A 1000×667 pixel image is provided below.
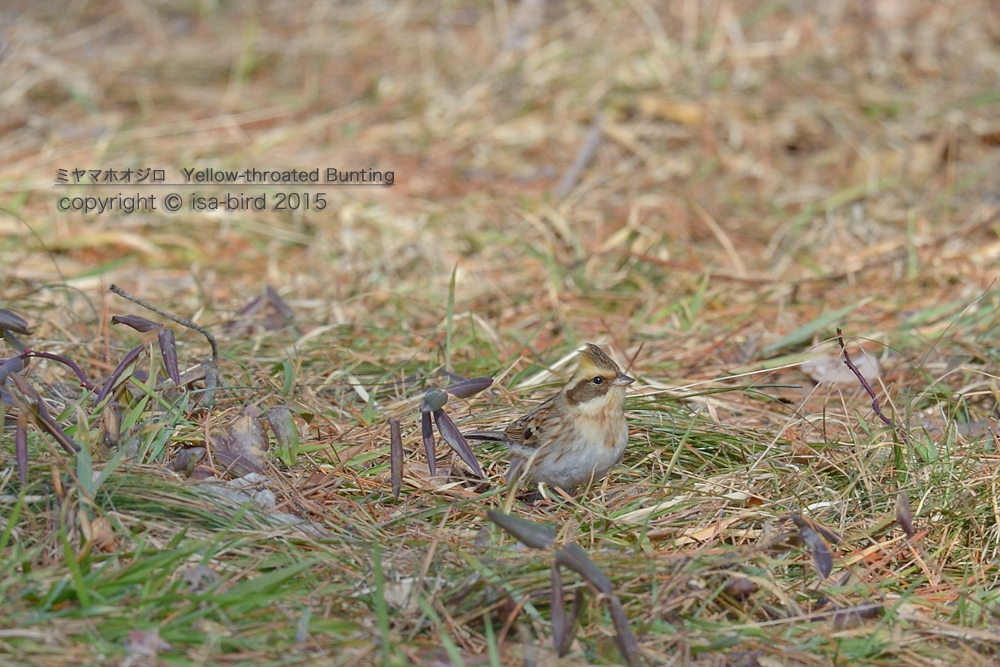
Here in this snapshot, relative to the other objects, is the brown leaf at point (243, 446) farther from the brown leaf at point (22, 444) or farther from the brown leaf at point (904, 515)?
the brown leaf at point (904, 515)

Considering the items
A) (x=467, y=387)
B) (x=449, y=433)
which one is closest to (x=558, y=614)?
(x=449, y=433)

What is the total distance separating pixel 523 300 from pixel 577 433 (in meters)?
2.15

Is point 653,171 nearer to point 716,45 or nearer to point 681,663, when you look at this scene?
point 716,45

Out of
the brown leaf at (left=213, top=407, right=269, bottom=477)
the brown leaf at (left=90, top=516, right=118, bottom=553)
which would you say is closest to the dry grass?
the brown leaf at (left=90, top=516, right=118, bottom=553)

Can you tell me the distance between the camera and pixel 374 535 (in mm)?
3057

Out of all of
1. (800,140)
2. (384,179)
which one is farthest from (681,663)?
(800,140)

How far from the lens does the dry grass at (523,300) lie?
2740mm

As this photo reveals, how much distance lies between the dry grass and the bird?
13 centimetres

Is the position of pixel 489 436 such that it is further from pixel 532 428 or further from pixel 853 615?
pixel 853 615

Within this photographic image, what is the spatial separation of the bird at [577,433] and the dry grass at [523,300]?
0.42ft

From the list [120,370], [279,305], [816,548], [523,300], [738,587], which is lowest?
[523,300]

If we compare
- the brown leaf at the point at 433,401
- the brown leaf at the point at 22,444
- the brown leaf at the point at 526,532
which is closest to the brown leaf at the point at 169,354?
the brown leaf at the point at 22,444

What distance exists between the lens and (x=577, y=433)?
3.53 metres

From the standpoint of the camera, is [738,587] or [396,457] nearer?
[738,587]
